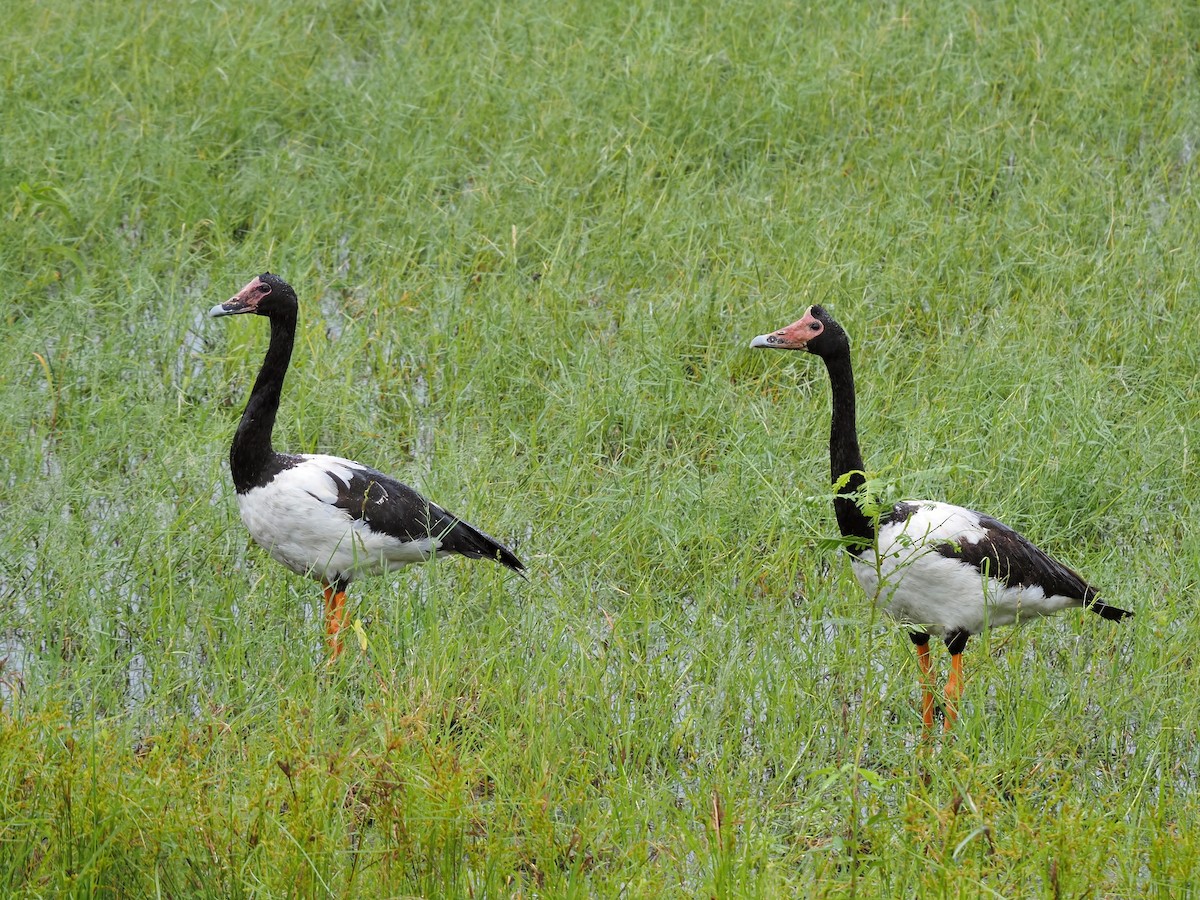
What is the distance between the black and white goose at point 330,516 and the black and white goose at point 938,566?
1.23 m

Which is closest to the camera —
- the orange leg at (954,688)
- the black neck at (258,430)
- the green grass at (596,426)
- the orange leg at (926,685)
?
the green grass at (596,426)

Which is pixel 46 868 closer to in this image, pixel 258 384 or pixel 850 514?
pixel 258 384

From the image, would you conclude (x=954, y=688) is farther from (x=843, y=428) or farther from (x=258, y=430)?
(x=258, y=430)

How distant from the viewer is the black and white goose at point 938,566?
4570 millimetres

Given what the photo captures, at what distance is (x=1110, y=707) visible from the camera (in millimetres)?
4570

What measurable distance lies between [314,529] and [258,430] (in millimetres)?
429

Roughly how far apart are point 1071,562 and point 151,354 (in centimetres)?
416

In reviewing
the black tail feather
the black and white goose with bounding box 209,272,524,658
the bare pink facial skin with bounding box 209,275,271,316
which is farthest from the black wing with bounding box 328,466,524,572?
the black tail feather

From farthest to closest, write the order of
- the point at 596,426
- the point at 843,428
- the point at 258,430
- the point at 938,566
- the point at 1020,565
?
the point at 596,426 < the point at 258,430 < the point at 843,428 < the point at 1020,565 < the point at 938,566

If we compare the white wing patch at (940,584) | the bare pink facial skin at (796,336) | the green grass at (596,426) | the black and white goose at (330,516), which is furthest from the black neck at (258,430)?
the white wing patch at (940,584)

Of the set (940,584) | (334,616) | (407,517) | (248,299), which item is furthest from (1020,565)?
(248,299)

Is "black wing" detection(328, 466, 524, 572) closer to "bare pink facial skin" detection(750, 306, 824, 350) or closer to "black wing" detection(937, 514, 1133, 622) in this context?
"bare pink facial skin" detection(750, 306, 824, 350)

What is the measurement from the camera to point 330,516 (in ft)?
15.9

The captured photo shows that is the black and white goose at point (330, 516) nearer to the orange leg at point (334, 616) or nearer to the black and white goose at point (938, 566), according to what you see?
the orange leg at point (334, 616)
